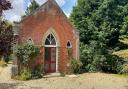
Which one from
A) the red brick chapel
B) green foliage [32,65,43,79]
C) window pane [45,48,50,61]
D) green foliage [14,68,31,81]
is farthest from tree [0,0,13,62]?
window pane [45,48,50,61]

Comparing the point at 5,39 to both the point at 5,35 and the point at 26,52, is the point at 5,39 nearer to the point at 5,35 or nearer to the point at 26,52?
the point at 5,35

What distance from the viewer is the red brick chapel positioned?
2450 centimetres

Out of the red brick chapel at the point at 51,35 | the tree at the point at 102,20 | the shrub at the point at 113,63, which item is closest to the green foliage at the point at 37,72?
the red brick chapel at the point at 51,35

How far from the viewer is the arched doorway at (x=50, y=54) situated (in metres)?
25.7

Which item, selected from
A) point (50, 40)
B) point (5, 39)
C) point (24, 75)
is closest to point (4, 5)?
point (5, 39)

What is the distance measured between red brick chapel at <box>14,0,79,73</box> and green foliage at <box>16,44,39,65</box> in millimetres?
965

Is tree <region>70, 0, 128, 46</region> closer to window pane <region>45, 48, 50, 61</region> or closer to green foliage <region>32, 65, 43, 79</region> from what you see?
window pane <region>45, 48, 50, 61</region>

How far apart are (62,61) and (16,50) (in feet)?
16.7

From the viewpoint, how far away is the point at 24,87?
18.1m

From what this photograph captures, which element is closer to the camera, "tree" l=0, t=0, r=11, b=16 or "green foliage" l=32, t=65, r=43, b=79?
"tree" l=0, t=0, r=11, b=16

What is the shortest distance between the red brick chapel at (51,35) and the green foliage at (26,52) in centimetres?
96

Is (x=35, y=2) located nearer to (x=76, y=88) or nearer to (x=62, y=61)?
(x=62, y=61)

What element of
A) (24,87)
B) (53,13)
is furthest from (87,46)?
(24,87)

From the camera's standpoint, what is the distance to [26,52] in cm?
2302
